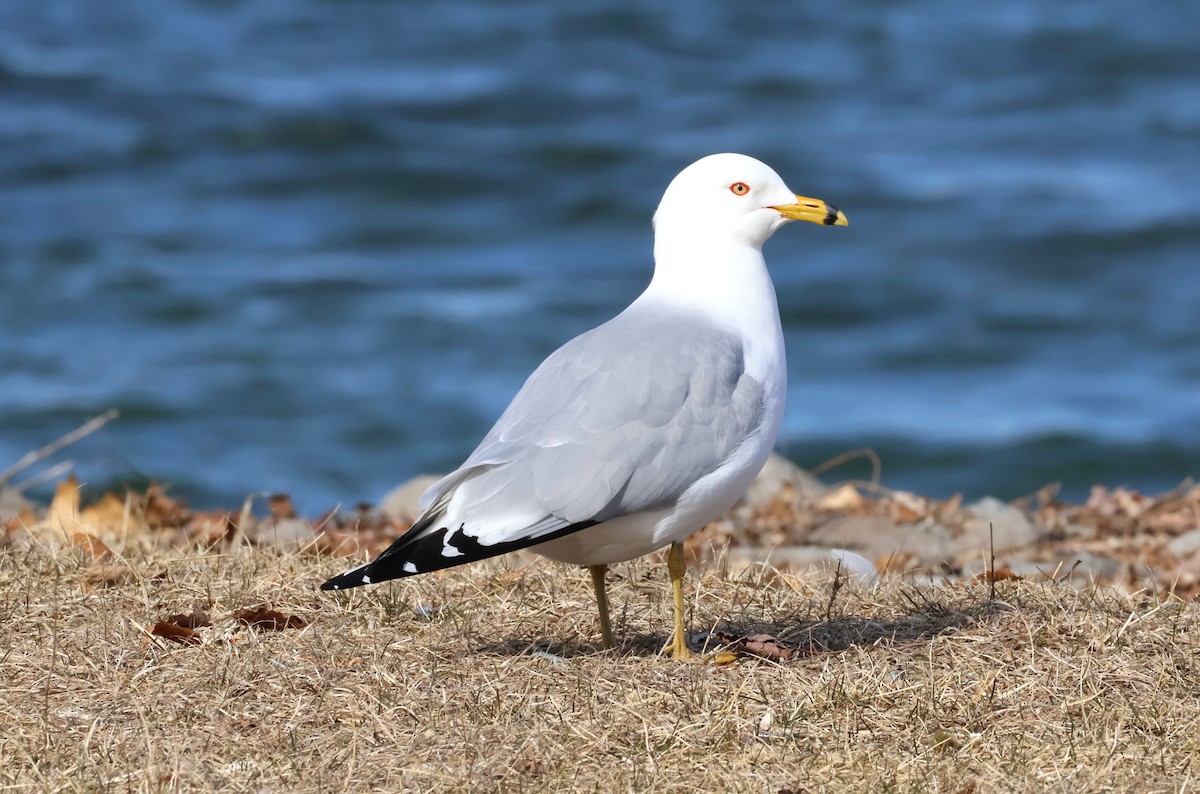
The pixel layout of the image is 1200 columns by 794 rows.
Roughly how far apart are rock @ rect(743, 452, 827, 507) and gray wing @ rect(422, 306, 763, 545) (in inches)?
143

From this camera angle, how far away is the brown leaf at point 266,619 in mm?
4668

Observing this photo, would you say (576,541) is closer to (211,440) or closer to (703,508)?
(703,508)

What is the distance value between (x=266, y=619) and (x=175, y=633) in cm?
26

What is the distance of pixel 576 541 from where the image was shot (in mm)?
4219

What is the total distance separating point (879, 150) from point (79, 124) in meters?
9.07

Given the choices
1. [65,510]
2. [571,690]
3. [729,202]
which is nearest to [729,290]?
[729,202]

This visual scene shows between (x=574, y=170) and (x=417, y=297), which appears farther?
(x=574, y=170)

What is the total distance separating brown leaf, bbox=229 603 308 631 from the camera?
4668 mm

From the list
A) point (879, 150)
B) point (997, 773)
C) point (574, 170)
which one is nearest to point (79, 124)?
point (574, 170)

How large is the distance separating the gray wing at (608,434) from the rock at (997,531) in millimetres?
2809

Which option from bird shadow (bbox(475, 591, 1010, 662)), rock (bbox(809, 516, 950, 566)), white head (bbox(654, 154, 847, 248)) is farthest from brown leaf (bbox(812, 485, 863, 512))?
white head (bbox(654, 154, 847, 248))

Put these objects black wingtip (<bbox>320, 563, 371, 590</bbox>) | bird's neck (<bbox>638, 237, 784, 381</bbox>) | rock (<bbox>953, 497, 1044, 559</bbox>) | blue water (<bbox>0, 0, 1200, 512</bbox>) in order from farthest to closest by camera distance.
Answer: blue water (<bbox>0, 0, 1200, 512</bbox>)
rock (<bbox>953, 497, 1044, 559</bbox>)
bird's neck (<bbox>638, 237, 784, 381</bbox>)
black wingtip (<bbox>320, 563, 371, 590</bbox>)

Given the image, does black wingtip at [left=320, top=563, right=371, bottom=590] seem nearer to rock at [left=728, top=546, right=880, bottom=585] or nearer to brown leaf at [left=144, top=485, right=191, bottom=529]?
rock at [left=728, top=546, right=880, bottom=585]

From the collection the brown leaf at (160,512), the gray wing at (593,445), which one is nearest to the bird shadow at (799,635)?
the gray wing at (593,445)
